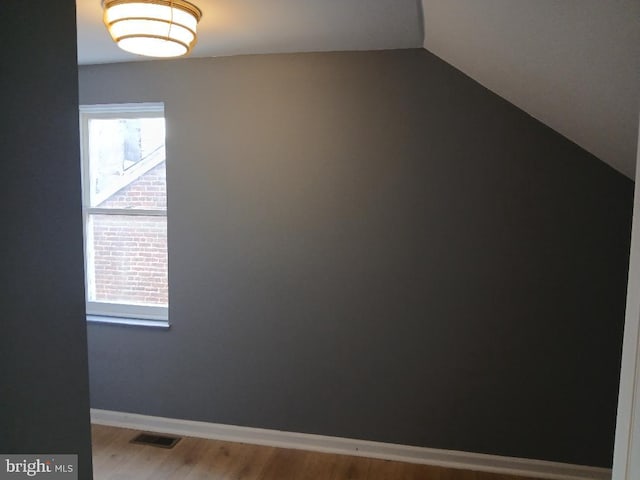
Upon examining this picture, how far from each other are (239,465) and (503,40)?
249cm

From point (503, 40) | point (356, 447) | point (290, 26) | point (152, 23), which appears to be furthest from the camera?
point (356, 447)

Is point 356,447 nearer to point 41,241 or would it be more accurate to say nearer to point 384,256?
point 384,256

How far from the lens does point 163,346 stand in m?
2.96

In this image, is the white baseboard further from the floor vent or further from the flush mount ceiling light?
the flush mount ceiling light

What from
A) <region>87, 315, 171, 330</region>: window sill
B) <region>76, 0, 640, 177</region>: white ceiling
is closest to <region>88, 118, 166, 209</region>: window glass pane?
<region>76, 0, 640, 177</region>: white ceiling

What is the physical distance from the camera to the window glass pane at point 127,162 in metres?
2.98

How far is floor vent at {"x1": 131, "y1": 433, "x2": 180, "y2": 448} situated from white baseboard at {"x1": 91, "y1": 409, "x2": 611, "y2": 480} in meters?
0.05

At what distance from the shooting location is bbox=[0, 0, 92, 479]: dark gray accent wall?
0.83m

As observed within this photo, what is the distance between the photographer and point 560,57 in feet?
4.89

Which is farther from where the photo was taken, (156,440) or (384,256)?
(156,440)

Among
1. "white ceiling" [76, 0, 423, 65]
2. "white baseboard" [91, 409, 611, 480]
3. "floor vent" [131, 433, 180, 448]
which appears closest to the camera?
"white ceiling" [76, 0, 423, 65]

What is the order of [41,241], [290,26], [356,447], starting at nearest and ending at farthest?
[41,241] → [290,26] → [356,447]

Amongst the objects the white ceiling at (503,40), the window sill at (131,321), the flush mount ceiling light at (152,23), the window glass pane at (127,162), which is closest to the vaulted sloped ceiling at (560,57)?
the white ceiling at (503,40)

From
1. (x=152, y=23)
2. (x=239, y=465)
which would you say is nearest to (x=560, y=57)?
(x=152, y=23)
